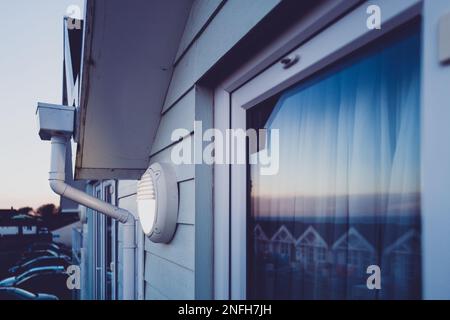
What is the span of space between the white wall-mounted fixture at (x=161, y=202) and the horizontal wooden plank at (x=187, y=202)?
0.03 meters

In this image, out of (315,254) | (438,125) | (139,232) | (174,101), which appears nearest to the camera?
(438,125)

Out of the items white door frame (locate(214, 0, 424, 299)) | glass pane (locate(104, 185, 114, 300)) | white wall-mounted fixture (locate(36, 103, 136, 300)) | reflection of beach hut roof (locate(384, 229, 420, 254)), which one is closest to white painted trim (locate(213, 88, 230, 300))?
white door frame (locate(214, 0, 424, 299))

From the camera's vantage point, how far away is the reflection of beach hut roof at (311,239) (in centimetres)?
93

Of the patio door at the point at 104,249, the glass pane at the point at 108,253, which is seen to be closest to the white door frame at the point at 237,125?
the patio door at the point at 104,249

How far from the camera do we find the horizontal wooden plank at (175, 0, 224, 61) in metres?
1.33

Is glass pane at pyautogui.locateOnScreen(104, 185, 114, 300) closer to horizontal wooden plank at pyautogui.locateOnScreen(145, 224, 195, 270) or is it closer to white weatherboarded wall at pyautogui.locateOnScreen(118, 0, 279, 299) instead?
horizontal wooden plank at pyautogui.locateOnScreen(145, 224, 195, 270)

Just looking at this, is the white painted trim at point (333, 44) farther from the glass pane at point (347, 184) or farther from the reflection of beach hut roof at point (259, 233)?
the reflection of beach hut roof at point (259, 233)

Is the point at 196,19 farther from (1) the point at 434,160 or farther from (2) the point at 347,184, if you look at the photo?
(1) the point at 434,160

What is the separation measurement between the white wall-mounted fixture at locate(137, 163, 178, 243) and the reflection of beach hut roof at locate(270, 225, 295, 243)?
553mm

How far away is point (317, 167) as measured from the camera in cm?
96

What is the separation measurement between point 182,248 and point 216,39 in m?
0.82

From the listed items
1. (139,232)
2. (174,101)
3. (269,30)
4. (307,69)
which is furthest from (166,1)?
(139,232)
